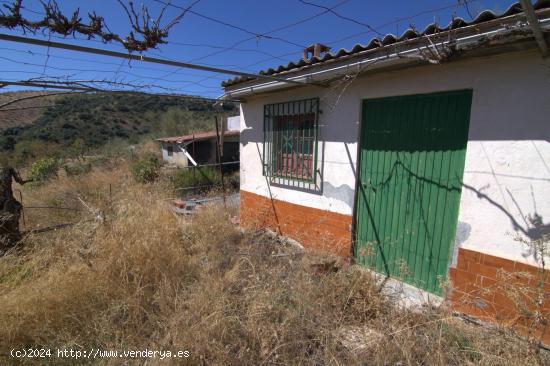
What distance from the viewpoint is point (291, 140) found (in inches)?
204

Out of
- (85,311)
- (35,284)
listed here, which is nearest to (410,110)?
(85,311)

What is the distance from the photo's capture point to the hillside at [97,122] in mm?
27203

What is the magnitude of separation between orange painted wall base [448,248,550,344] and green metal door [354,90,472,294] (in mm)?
251

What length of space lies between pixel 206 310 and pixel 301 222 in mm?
2501

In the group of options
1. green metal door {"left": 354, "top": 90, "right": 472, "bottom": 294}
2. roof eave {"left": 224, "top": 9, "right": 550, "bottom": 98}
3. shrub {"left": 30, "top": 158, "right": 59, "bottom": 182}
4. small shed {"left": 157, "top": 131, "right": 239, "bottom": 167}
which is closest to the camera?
roof eave {"left": 224, "top": 9, "right": 550, "bottom": 98}

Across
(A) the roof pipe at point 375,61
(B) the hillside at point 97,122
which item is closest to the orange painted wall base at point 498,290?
(A) the roof pipe at point 375,61

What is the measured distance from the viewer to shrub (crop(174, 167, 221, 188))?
11.6 m

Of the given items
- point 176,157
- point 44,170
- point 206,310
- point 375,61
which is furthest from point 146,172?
point 375,61

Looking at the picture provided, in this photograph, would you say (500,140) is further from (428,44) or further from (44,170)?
(44,170)

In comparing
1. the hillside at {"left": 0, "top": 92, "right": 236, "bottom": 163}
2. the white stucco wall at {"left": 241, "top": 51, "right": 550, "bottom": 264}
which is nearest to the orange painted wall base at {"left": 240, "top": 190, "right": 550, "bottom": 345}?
the white stucco wall at {"left": 241, "top": 51, "right": 550, "bottom": 264}

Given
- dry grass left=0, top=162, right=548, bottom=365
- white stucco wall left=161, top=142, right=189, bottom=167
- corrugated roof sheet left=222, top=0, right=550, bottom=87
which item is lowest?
dry grass left=0, top=162, right=548, bottom=365

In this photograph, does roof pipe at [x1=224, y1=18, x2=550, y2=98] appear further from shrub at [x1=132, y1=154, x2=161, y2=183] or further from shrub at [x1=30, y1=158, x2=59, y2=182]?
shrub at [x1=30, y1=158, x2=59, y2=182]

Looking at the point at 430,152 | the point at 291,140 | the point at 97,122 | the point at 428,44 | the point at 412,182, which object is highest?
the point at 97,122

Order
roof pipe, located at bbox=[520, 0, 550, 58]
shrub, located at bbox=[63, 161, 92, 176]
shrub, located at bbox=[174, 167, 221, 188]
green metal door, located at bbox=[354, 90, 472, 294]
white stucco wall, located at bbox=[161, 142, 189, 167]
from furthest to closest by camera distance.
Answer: white stucco wall, located at bbox=[161, 142, 189, 167]
shrub, located at bbox=[63, 161, 92, 176]
shrub, located at bbox=[174, 167, 221, 188]
green metal door, located at bbox=[354, 90, 472, 294]
roof pipe, located at bbox=[520, 0, 550, 58]
